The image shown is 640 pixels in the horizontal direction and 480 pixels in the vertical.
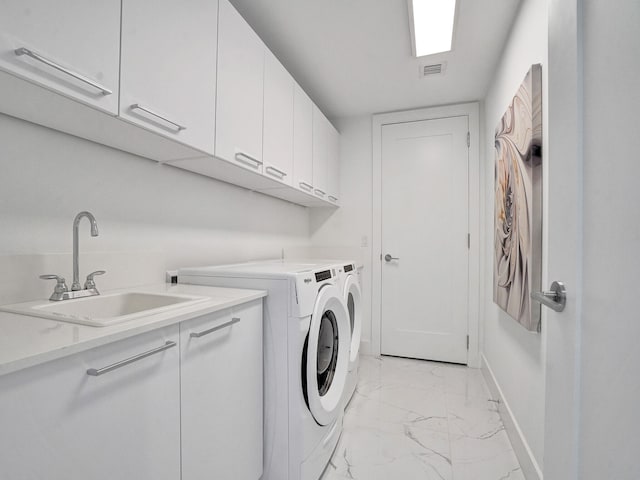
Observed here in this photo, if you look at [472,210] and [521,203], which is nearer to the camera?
[521,203]

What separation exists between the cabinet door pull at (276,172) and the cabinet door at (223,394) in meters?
0.83

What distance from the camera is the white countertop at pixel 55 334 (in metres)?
0.56

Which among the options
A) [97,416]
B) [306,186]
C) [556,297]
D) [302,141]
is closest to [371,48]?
[302,141]

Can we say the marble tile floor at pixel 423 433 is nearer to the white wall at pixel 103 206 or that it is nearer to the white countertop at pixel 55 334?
the white countertop at pixel 55 334

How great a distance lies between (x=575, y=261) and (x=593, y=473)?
412 millimetres

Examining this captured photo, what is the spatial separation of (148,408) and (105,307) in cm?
54

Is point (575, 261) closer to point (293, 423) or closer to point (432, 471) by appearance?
point (293, 423)

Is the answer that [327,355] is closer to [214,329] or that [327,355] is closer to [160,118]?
[214,329]

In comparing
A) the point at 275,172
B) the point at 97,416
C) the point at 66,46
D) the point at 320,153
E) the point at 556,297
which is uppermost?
the point at 320,153

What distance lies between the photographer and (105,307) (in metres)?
1.15

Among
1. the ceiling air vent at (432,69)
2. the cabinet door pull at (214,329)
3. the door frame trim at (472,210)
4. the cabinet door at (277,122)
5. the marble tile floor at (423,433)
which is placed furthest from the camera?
the door frame trim at (472,210)

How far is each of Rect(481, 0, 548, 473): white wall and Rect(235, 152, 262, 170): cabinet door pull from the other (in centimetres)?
128

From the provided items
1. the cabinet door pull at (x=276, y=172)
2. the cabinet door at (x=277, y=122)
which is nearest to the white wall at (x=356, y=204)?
the cabinet door at (x=277, y=122)

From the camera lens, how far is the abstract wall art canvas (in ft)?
4.27
